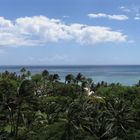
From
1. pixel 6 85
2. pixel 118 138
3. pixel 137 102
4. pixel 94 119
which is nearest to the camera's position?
pixel 118 138

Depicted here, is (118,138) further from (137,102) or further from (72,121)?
(137,102)

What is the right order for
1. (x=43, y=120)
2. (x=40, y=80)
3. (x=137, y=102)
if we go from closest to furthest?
1. (x=43, y=120)
2. (x=137, y=102)
3. (x=40, y=80)

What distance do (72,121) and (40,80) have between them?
10511 cm

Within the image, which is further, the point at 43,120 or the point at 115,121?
the point at 43,120

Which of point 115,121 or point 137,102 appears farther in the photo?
point 137,102

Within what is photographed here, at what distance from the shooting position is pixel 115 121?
7044 cm

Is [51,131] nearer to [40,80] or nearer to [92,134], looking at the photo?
[92,134]

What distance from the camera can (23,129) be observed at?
251 feet

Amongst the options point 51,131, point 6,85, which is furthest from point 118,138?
point 6,85

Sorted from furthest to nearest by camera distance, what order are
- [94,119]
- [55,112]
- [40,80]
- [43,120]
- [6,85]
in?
[40,80]
[6,85]
[55,112]
[43,120]
[94,119]

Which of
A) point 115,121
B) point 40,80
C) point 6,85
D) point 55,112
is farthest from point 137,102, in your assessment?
point 40,80

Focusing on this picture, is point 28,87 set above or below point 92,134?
above

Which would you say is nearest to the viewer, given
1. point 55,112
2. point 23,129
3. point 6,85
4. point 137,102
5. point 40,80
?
point 23,129

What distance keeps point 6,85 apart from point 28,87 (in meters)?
59.4
